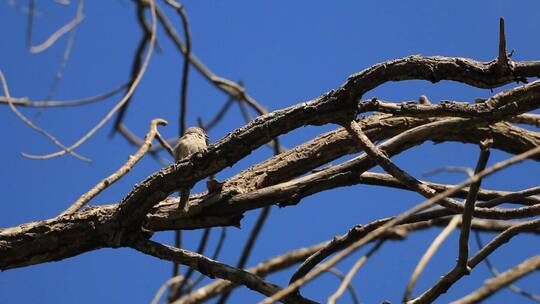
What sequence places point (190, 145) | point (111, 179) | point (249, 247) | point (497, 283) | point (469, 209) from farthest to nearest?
point (249, 247) → point (190, 145) → point (111, 179) → point (469, 209) → point (497, 283)

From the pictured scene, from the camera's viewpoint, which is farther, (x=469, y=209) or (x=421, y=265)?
(x=421, y=265)

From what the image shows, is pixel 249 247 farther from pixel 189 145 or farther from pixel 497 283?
pixel 497 283

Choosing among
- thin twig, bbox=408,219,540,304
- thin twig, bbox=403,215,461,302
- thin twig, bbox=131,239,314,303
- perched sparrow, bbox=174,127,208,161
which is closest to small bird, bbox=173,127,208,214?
perched sparrow, bbox=174,127,208,161

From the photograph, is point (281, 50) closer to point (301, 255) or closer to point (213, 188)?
point (301, 255)

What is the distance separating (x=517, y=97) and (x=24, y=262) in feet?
6.52

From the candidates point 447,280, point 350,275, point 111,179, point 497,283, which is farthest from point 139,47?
point 497,283

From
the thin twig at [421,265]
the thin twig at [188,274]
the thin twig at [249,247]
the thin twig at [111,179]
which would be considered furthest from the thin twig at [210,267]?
the thin twig at [249,247]

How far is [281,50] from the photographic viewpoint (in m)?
12.0

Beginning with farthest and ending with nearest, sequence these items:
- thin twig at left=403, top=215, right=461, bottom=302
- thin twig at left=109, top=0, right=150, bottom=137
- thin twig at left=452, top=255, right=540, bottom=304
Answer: thin twig at left=109, top=0, right=150, bottom=137 < thin twig at left=403, top=215, right=461, bottom=302 < thin twig at left=452, top=255, right=540, bottom=304

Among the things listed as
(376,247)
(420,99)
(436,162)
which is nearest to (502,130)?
(420,99)


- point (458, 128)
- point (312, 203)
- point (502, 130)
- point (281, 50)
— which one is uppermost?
point (281, 50)

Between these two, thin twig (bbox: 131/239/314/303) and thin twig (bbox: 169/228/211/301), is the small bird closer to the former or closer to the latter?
thin twig (bbox: 131/239/314/303)

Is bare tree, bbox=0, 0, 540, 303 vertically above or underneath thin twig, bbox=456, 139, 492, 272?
above

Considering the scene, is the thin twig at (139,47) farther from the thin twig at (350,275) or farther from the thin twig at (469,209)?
the thin twig at (469,209)
